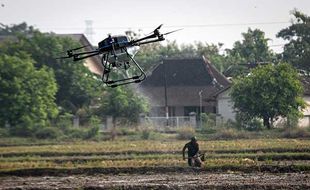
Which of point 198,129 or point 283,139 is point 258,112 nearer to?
point 198,129

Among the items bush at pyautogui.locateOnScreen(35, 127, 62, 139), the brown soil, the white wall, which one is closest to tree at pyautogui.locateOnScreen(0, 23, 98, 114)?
the white wall

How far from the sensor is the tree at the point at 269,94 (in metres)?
56.2

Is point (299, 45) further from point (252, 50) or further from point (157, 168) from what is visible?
point (157, 168)

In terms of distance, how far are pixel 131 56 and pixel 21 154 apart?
68.0ft

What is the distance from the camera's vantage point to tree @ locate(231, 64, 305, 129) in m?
56.2

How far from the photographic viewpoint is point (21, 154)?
40750 millimetres

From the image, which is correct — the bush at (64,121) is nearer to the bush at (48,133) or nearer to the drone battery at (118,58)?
the bush at (48,133)

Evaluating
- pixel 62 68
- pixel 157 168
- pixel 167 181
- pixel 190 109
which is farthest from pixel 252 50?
pixel 167 181

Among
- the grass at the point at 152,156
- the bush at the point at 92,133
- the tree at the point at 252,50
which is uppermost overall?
the tree at the point at 252,50

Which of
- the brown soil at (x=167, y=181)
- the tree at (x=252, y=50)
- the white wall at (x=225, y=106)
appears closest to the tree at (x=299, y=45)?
the tree at (x=252, y=50)

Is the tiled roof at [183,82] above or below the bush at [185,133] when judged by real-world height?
above

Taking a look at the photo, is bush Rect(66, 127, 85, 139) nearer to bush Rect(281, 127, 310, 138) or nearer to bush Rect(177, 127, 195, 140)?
bush Rect(177, 127, 195, 140)

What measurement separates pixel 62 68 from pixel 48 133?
17012 millimetres

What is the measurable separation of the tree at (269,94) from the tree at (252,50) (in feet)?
105
